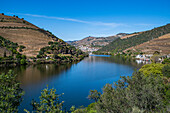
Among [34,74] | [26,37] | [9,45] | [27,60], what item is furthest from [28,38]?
[34,74]

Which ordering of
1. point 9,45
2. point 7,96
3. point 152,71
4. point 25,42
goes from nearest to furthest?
point 7,96
point 152,71
point 9,45
point 25,42

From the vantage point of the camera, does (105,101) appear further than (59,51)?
No

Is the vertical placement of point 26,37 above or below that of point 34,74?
above

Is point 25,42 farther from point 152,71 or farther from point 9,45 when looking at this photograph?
point 152,71

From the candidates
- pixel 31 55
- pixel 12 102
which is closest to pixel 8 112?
pixel 12 102

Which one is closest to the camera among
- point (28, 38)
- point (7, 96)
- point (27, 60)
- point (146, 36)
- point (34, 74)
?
point (7, 96)

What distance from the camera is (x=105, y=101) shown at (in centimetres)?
1284

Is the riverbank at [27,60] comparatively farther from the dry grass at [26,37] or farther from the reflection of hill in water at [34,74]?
the reflection of hill in water at [34,74]

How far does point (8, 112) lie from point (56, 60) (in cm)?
6637

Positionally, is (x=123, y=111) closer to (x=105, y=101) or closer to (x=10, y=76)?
(x=105, y=101)

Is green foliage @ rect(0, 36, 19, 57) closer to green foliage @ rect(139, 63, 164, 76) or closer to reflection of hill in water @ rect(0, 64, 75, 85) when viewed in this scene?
reflection of hill in water @ rect(0, 64, 75, 85)

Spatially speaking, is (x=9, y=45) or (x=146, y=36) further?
(x=146, y=36)

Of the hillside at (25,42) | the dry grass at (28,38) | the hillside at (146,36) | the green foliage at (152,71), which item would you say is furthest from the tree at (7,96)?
the hillside at (146,36)

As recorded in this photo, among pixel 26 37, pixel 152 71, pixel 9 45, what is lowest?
pixel 152 71
